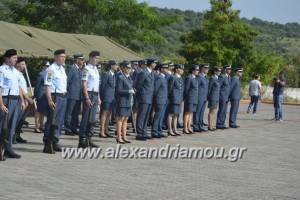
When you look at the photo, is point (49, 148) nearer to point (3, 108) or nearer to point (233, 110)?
point (3, 108)

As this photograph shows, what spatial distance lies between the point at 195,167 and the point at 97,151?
2.28m

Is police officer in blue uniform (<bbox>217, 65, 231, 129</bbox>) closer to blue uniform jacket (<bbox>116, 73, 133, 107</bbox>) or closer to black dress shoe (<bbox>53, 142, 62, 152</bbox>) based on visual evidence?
blue uniform jacket (<bbox>116, 73, 133, 107</bbox>)

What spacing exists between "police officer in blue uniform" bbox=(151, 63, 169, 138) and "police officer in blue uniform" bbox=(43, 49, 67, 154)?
3.93 metres

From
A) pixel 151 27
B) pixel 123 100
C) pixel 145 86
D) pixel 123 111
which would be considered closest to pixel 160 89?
pixel 145 86

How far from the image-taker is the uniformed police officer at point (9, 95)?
36.4 ft

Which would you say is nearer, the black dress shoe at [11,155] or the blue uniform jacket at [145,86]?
the black dress shoe at [11,155]

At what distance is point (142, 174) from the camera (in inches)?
407

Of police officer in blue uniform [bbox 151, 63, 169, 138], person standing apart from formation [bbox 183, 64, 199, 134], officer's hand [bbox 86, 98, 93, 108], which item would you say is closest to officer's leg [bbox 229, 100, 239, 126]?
person standing apart from formation [bbox 183, 64, 199, 134]

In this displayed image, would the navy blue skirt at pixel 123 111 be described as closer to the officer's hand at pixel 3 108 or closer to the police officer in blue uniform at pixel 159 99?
the police officer in blue uniform at pixel 159 99

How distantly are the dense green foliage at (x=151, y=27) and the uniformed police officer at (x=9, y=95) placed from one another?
23826mm

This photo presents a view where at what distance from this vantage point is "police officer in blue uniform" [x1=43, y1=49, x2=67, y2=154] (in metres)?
12.1

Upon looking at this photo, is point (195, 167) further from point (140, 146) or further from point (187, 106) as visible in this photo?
point (187, 106)

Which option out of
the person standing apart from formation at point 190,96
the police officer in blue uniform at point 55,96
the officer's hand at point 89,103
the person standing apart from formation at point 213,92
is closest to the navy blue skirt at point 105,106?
the officer's hand at point 89,103

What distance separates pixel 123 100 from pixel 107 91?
104 centimetres
